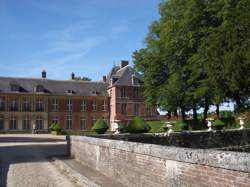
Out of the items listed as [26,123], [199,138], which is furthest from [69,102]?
[199,138]

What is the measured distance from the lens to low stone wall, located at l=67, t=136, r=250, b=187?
13.8ft

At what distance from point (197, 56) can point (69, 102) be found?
29918mm

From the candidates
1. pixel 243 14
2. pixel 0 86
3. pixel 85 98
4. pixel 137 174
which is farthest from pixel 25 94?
pixel 137 174

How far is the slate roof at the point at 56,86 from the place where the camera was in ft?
166

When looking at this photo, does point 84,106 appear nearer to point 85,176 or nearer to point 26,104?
point 26,104

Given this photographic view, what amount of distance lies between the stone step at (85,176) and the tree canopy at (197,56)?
9.92 metres

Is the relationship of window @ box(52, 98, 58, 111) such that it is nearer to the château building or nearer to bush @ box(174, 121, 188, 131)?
the château building

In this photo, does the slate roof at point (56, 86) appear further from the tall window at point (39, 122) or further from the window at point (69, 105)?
the tall window at point (39, 122)

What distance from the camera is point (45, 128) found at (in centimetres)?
5138

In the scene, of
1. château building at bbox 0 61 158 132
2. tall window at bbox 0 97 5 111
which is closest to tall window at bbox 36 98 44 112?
château building at bbox 0 61 158 132

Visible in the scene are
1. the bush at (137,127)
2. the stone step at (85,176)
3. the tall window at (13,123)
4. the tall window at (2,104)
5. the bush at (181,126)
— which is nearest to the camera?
the stone step at (85,176)

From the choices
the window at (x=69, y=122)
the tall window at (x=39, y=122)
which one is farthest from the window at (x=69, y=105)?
the tall window at (x=39, y=122)

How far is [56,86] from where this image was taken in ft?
174

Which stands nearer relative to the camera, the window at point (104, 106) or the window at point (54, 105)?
the window at point (54, 105)
